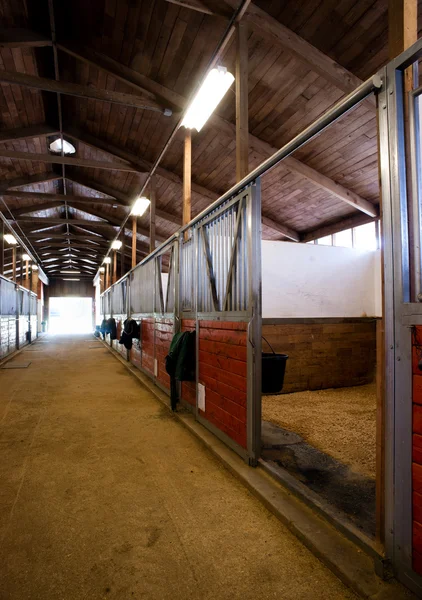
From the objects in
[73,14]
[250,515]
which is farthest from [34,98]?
[250,515]

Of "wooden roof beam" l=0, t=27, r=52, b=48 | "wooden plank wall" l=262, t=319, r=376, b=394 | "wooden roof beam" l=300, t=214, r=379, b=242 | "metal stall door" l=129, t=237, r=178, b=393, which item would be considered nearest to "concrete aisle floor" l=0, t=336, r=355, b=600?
"metal stall door" l=129, t=237, r=178, b=393

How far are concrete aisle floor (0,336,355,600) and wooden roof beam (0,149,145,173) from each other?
496 cm

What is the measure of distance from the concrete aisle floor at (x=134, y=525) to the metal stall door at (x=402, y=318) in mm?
358

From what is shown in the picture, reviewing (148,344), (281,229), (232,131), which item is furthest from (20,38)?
(281,229)

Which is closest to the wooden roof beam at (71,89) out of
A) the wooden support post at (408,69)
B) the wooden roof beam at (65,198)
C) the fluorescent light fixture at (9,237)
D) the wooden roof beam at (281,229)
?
the wooden support post at (408,69)

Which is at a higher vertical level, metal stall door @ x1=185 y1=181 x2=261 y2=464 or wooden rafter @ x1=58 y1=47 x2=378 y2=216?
wooden rafter @ x1=58 y1=47 x2=378 y2=216

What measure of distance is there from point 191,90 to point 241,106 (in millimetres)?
1896

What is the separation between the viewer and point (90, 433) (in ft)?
10.5

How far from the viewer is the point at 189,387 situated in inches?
149

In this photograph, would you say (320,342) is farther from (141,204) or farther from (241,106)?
(141,204)

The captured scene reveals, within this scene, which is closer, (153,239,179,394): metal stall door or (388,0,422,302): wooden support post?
(388,0,422,302): wooden support post

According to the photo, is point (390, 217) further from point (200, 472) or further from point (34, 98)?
point (34, 98)

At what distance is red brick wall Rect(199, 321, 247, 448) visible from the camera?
101 inches

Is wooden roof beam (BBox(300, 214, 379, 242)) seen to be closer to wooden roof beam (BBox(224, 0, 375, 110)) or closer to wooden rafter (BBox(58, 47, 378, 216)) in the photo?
wooden rafter (BBox(58, 47, 378, 216))
